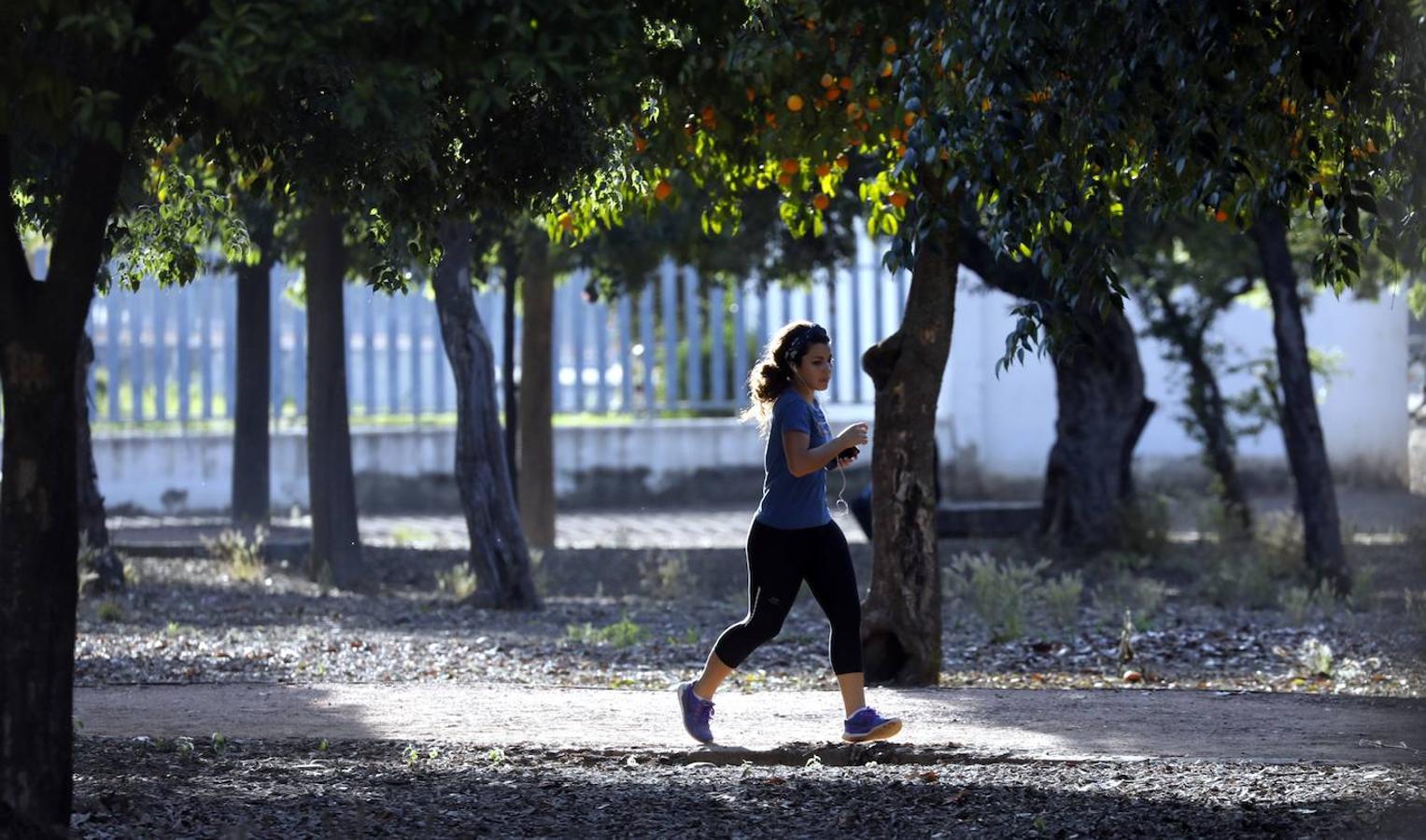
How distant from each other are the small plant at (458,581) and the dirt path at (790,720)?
467 centimetres

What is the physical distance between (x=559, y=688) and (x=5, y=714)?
392cm

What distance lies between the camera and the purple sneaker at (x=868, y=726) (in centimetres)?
652

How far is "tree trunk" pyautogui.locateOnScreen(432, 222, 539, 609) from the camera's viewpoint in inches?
495

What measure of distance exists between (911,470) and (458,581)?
641 centimetres

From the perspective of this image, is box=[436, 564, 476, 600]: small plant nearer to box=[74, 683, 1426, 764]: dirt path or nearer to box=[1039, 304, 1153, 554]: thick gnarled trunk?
box=[74, 683, 1426, 764]: dirt path

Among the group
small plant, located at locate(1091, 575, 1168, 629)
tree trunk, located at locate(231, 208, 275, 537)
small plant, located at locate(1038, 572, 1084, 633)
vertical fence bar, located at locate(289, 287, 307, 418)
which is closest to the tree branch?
small plant, located at locate(1038, 572, 1084, 633)

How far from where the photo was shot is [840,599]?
6.53m

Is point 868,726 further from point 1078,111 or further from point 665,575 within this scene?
point 665,575

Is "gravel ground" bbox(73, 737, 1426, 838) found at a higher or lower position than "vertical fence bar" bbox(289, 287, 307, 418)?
lower

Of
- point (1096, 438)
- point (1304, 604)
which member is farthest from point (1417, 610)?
point (1096, 438)

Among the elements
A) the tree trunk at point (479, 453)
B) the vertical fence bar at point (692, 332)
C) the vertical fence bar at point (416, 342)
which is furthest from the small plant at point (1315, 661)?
the vertical fence bar at point (416, 342)

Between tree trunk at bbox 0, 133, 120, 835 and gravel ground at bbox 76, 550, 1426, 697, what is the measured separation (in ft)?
13.5

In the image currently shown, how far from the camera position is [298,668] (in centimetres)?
960

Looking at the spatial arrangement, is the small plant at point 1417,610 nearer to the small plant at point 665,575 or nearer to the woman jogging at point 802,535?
the small plant at point 665,575
